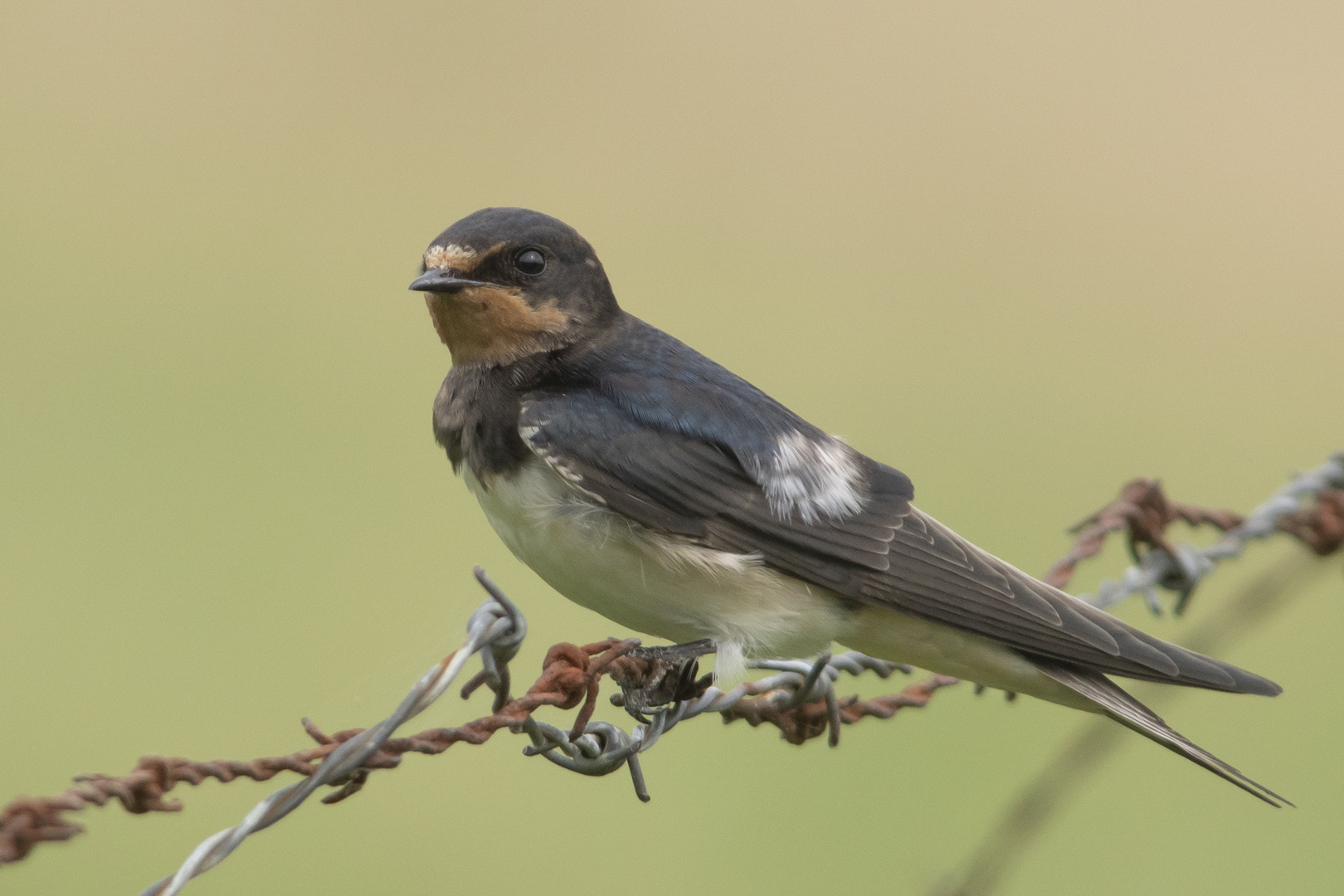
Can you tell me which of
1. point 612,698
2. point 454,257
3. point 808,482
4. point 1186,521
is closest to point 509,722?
point 612,698

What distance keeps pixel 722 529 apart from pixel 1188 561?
34.4 inches

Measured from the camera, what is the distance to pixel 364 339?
18.6 feet

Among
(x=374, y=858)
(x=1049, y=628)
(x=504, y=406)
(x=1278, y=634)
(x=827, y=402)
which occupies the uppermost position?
(x=504, y=406)

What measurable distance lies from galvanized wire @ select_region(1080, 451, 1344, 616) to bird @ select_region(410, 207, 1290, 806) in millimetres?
232

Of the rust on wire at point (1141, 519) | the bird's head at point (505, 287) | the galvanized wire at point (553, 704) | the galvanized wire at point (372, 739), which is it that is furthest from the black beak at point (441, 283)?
the rust on wire at point (1141, 519)

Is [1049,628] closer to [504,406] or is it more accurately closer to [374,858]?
[504,406]

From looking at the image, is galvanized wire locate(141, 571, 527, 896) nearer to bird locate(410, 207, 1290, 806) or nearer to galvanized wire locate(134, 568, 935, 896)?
galvanized wire locate(134, 568, 935, 896)

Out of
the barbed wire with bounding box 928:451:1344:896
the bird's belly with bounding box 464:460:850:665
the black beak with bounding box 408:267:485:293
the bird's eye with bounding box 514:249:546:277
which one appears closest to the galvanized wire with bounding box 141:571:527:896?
the bird's belly with bounding box 464:460:850:665

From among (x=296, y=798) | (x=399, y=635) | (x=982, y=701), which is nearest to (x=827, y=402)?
(x=982, y=701)

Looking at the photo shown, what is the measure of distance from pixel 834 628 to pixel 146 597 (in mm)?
2622

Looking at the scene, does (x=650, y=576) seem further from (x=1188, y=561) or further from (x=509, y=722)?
(x=1188, y=561)

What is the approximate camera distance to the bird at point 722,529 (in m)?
2.16

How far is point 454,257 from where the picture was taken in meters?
2.35

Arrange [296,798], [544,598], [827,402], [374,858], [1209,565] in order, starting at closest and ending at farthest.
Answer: [296,798]
[1209,565]
[374,858]
[544,598]
[827,402]
